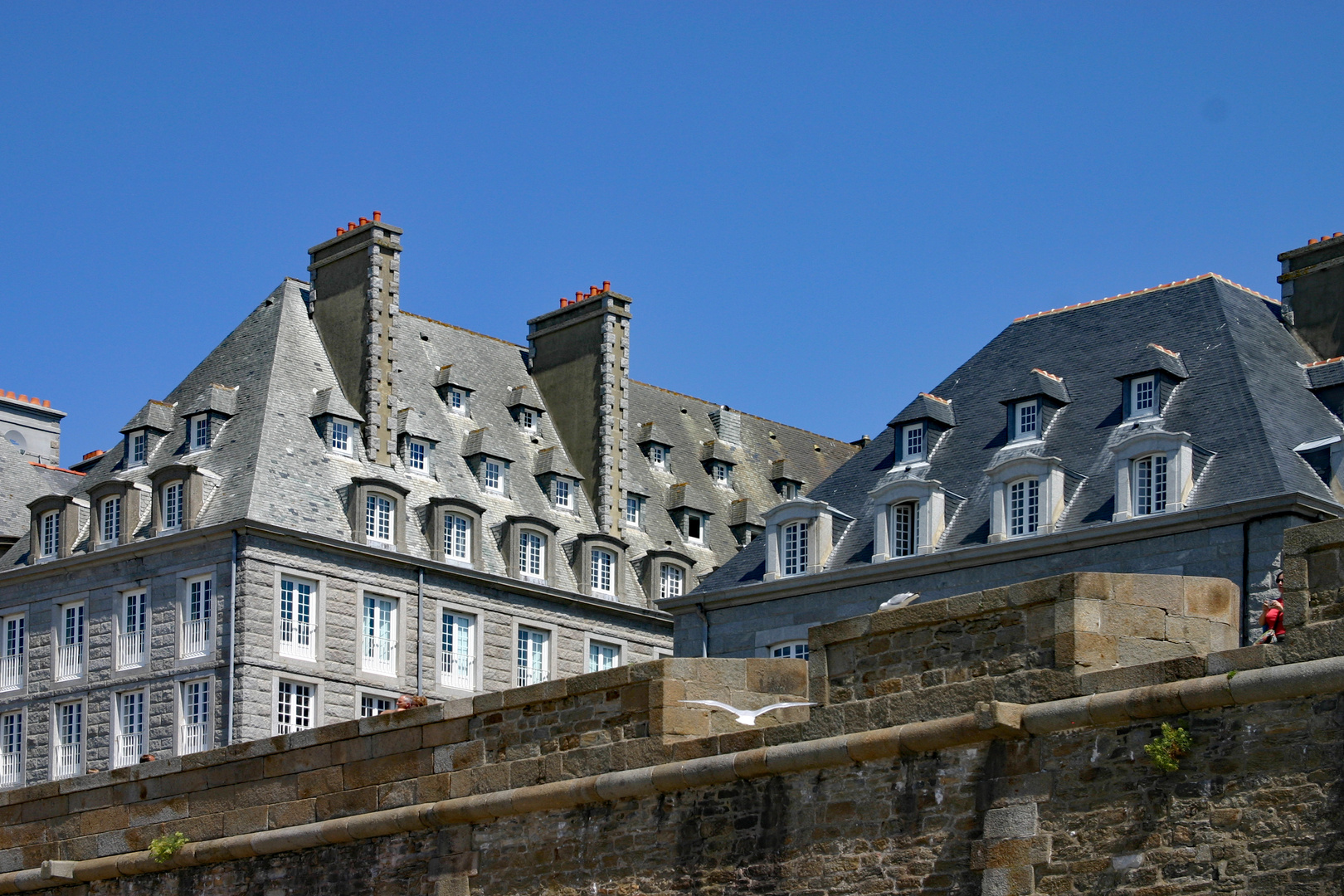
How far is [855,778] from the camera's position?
14.8 metres

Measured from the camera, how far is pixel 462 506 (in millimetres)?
43531

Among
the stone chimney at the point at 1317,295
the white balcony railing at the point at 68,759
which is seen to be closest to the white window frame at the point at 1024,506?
the stone chimney at the point at 1317,295

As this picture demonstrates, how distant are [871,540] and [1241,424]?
21.3 ft

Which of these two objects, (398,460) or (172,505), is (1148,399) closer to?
(398,460)

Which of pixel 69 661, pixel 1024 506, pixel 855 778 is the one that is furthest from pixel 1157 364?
pixel 69 661

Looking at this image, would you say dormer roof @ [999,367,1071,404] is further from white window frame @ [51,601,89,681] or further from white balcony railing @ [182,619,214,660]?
white window frame @ [51,601,89,681]

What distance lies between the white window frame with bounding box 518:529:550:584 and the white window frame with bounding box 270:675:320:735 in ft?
19.5

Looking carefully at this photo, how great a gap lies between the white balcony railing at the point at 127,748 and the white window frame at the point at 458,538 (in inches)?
262

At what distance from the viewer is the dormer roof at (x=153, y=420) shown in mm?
43469

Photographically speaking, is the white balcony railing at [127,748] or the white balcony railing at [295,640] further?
the white balcony railing at [127,748]

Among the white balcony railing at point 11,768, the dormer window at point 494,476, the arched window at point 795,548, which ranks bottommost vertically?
the white balcony railing at point 11,768

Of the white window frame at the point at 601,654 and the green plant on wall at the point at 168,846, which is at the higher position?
the white window frame at the point at 601,654

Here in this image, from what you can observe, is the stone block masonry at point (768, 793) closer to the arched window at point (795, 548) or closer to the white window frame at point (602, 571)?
the arched window at point (795, 548)

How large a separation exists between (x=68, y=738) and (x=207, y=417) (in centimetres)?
647
